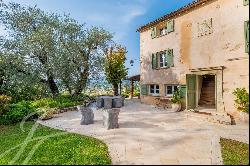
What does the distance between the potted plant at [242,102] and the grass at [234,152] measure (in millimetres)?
3832

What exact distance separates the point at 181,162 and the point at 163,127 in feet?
17.2

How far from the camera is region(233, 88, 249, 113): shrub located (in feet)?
46.4

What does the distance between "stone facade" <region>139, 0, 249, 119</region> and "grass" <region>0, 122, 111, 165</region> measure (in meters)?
8.63

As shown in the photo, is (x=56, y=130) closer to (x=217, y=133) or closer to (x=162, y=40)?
(x=217, y=133)

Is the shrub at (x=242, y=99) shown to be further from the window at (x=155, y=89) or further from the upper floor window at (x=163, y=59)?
the window at (x=155, y=89)

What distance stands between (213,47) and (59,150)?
11147 mm

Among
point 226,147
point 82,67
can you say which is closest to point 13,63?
point 82,67

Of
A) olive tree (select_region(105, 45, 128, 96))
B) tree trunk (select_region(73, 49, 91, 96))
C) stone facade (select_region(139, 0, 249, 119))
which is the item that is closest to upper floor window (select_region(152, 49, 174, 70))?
stone facade (select_region(139, 0, 249, 119))

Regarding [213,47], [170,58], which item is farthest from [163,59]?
[213,47]

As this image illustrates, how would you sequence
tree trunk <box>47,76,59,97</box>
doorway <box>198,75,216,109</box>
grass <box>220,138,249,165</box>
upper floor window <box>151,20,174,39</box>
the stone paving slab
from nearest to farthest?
grass <box>220,138,249,165</box> < the stone paving slab < doorway <box>198,75,216,109</box> < upper floor window <box>151,20,174,39</box> < tree trunk <box>47,76,59,97</box>

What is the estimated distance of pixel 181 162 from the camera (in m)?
8.32

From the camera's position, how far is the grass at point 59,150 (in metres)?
9.07

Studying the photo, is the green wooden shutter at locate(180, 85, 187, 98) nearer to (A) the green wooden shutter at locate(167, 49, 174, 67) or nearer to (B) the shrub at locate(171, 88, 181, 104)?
(B) the shrub at locate(171, 88, 181, 104)

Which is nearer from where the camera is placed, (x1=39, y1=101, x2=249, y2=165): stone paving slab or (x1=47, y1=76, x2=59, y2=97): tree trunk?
(x1=39, y1=101, x2=249, y2=165): stone paving slab
